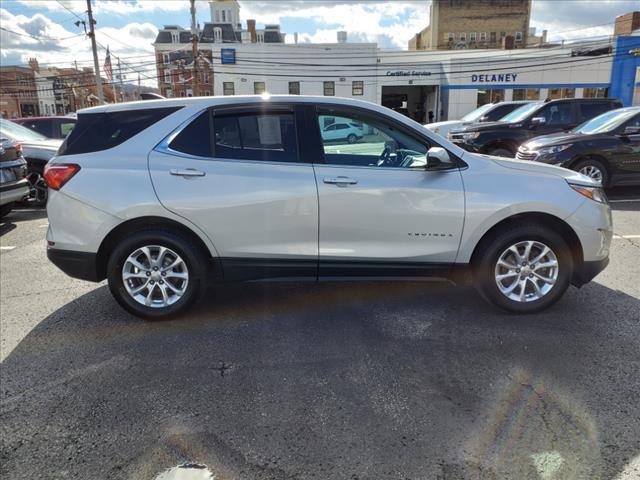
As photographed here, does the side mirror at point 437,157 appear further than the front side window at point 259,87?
No

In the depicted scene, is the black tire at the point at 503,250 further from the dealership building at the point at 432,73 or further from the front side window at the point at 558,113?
the dealership building at the point at 432,73

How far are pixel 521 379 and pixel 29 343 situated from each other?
367 centimetres

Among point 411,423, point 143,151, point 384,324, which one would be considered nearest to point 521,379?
point 411,423

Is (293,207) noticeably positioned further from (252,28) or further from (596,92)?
(252,28)

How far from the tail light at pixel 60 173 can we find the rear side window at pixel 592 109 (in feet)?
37.1

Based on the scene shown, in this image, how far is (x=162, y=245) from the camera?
3.88m

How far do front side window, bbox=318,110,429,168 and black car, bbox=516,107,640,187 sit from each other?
18.9ft

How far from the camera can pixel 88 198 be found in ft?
12.4

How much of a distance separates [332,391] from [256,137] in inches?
81.4

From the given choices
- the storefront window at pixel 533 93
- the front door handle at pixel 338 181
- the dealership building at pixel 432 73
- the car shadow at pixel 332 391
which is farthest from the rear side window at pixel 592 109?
the storefront window at pixel 533 93

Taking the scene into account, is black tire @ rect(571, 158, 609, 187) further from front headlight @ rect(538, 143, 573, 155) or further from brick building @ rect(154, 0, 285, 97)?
brick building @ rect(154, 0, 285, 97)

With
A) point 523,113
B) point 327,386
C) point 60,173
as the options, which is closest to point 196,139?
point 60,173

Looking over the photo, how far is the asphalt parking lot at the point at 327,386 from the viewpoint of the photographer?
2.43m

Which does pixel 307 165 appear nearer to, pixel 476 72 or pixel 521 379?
pixel 521 379
